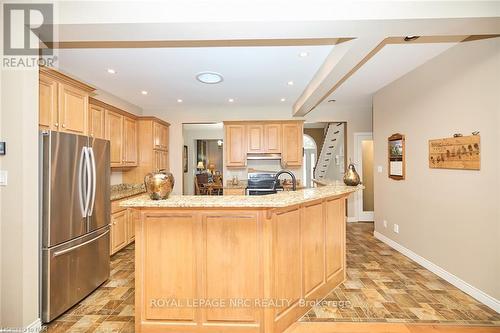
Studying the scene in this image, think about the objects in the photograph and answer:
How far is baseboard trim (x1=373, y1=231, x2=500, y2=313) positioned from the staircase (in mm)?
3334

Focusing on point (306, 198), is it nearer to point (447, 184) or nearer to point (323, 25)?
point (323, 25)

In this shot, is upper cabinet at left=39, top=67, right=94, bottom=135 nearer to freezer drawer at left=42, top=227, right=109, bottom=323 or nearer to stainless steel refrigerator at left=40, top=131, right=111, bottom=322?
stainless steel refrigerator at left=40, top=131, right=111, bottom=322

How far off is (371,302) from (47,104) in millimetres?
3810

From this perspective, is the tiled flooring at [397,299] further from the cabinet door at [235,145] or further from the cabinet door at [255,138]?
the cabinet door at [235,145]

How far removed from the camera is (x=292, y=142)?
559 cm

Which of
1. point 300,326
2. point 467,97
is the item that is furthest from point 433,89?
point 300,326

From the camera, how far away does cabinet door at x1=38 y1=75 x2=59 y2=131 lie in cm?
248

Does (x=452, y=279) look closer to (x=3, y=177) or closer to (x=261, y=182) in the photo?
(x=261, y=182)

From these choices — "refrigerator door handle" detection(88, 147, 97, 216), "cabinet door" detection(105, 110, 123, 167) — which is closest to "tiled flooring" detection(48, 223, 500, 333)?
"refrigerator door handle" detection(88, 147, 97, 216)

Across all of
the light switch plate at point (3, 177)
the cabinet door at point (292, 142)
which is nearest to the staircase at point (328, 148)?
the cabinet door at point (292, 142)

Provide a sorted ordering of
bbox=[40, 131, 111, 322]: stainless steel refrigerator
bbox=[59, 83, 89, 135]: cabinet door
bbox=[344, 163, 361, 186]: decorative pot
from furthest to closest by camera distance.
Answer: bbox=[344, 163, 361, 186]: decorative pot → bbox=[59, 83, 89, 135]: cabinet door → bbox=[40, 131, 111, 322]: stainless steel refrigerator

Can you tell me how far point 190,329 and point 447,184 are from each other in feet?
10.4

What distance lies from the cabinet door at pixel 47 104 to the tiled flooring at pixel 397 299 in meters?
3.11

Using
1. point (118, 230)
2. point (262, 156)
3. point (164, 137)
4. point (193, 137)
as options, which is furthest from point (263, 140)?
point (193, 137)
